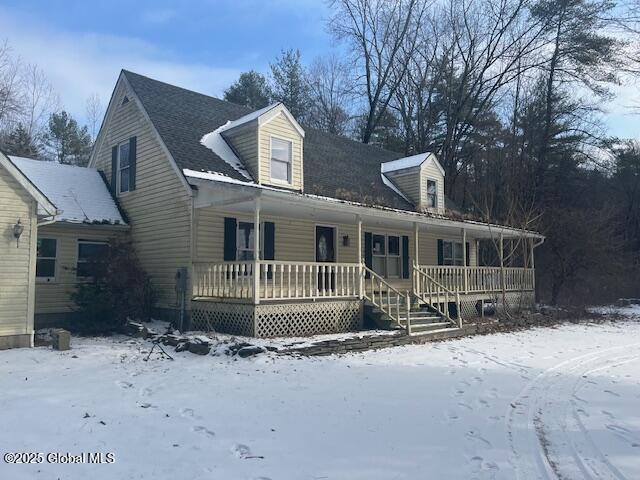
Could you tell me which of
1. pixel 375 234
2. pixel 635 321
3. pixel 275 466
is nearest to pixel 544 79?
pixel 635 321

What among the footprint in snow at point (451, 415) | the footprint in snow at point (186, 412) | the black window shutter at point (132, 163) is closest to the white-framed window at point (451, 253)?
the black window shutter at point (132, 163)

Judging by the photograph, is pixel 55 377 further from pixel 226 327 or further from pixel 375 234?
pixel 375 234

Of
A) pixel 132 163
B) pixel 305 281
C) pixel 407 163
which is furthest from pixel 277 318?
pixel 407 163

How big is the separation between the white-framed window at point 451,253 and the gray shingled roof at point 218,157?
343cm

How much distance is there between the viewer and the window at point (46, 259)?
13.9 m

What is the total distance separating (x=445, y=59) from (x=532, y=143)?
761 centimetres

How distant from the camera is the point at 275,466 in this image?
15.4ft

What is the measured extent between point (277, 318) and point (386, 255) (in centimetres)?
831

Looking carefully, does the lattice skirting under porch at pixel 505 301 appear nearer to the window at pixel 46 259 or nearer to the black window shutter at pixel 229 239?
the black window shutter at pixel 229 239

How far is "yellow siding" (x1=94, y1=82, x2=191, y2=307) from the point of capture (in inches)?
537

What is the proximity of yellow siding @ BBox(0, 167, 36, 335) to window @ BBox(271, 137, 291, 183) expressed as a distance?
6.77 m

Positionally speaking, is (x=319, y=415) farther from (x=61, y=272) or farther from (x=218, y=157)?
(x=61, y=272)

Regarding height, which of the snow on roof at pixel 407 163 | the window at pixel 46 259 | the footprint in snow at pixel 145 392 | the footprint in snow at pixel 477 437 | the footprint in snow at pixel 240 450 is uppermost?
the snow on roof at pixel 407 163

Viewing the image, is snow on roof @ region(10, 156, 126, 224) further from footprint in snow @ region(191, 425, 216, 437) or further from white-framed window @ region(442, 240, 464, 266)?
white-framed window @ region(442, 240, 464, 266)
